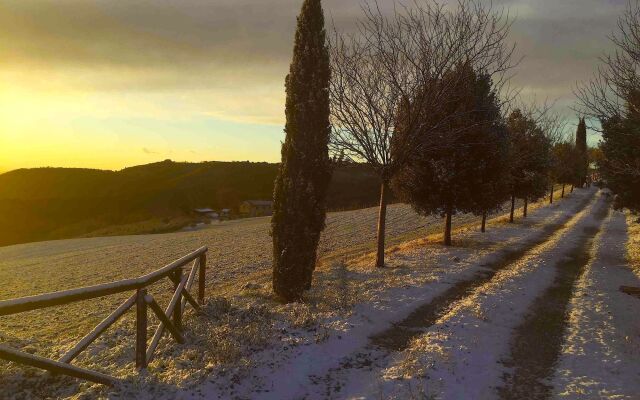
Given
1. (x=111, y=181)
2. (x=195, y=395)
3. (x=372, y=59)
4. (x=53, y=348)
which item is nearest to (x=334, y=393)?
(x=195, y=395)

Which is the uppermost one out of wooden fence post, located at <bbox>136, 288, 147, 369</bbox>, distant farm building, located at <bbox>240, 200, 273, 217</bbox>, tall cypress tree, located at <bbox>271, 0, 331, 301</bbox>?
tall cypress tree, located at <bbox>271, 0, 331, 301</bbox>

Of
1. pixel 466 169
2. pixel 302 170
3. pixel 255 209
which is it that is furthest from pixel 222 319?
pixel 255 209

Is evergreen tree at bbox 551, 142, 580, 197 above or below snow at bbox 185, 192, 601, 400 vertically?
above

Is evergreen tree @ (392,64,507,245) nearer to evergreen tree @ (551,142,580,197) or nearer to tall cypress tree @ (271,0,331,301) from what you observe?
tall cypress tree @ (271,0,331,301)

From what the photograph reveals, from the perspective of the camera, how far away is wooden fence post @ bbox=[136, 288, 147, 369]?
22.9ft

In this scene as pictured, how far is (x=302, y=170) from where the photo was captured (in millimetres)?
11844

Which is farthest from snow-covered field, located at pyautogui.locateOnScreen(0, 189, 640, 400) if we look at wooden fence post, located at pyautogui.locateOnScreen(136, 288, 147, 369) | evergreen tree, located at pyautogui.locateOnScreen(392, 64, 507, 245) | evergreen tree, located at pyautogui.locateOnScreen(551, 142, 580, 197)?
evergreen tree, located at pyautogui.locateOnScreen(551, 142, 580, 197)

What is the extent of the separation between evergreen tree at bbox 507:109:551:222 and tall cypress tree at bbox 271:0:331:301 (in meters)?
22.3

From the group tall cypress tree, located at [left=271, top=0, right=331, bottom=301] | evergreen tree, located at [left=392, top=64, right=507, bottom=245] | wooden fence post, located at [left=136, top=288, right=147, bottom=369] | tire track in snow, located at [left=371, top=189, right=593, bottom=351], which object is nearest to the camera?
wooden fence post, located at [left=136, top=288, right=147, bottom=369]

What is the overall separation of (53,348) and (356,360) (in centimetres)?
624

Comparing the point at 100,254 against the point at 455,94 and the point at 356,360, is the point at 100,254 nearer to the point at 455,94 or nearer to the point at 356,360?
the point at 455,94

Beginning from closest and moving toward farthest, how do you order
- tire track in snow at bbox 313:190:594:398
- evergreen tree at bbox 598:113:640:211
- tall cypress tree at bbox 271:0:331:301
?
tire track in snow at bbox 313:190:594:398, tall cypress tree at bbox 271:0:331:301, evergreen tree at bbox 598:113:640:211

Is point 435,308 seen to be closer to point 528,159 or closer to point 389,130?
point 389,130

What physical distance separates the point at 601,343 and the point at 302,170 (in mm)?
7763
